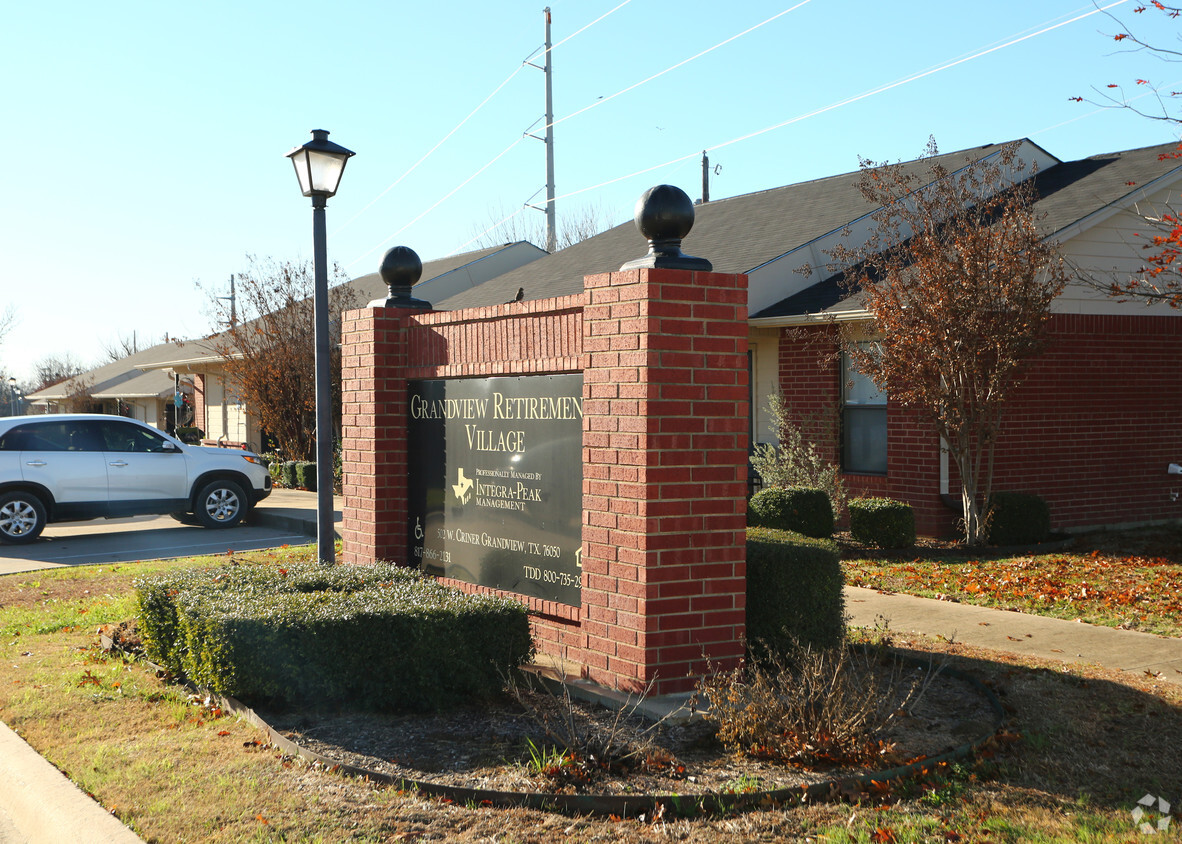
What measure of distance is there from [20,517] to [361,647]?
10645mm

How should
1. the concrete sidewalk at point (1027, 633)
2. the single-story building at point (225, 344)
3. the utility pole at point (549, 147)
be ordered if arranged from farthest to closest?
the utility pole at point (549, 147) → the single-story building at point (225, 344) → the concrete sidewalk at point (1027, 633)

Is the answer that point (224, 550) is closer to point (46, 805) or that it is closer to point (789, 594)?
point (46, 805)

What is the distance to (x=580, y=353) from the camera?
19.7ft

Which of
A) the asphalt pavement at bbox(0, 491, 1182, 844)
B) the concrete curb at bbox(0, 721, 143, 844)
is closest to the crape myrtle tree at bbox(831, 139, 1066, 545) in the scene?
the asphalt pavement at bbox(0, 491, 1182, 844)

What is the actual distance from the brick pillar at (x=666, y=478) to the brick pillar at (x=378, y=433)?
254 cm

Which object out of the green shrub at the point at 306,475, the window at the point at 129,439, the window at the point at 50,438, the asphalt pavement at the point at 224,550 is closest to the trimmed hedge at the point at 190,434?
the green shrub at the point at 306,475

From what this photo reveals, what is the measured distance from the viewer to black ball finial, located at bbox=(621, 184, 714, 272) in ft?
18.3

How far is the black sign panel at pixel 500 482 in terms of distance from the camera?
614cm

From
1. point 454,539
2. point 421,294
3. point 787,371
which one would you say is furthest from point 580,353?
point 421,294

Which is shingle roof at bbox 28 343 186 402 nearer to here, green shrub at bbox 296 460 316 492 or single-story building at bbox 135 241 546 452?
single-story building at bbox 135 241 546 452


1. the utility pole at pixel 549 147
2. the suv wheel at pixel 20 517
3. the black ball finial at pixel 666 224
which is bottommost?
the suv wheel at pixel 20 517

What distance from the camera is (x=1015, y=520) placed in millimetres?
11812

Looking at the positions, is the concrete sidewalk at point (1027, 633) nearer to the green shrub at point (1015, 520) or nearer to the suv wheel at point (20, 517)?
the green shrub at point (1015, 520)

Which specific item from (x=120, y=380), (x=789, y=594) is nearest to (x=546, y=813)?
(x=789, y=594)
